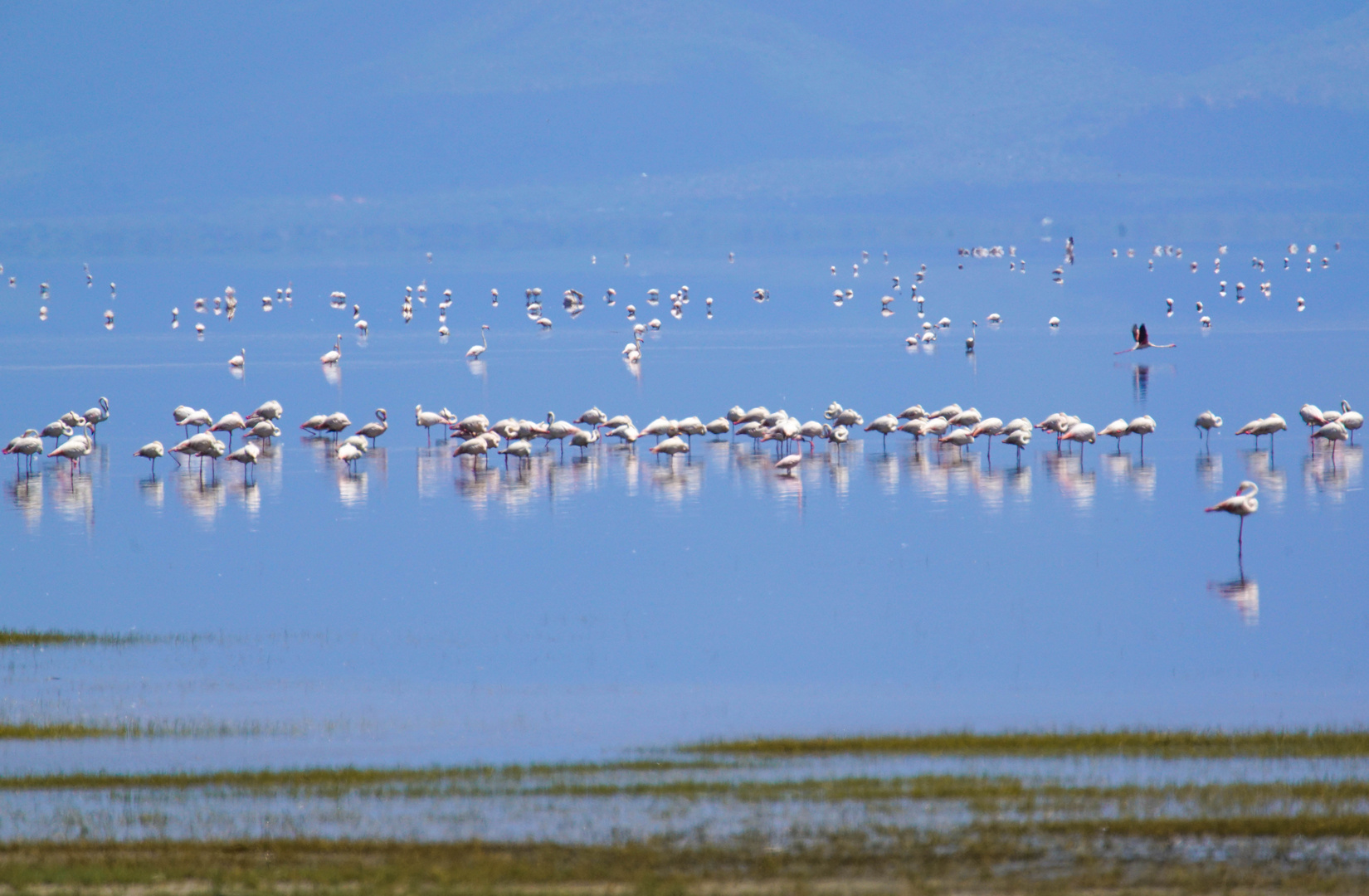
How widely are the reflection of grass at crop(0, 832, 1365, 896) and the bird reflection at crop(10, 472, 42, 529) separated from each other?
1720cm

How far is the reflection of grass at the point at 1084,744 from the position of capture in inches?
564

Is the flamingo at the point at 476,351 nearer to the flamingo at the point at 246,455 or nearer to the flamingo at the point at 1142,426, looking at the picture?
the flamingo at the point at 246,455

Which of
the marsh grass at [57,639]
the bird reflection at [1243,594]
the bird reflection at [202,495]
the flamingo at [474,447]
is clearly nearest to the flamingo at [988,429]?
the flamingo at [474,447]

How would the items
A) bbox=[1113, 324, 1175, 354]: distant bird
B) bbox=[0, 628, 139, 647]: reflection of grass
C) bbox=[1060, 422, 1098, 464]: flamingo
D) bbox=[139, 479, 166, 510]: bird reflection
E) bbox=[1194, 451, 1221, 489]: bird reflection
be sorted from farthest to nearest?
1. bbox=[1113, 324, 1175, 354]: distant bird
2. bbox=[1060, 422, 1098, 464]: flamingo
3. bbox=[1194, 451, 1221, 489]: bird reflection
4. bbox=[139, 479, 166, 510]: bird reflection
5. bbox=[0, 628, 139, 647]: reflection of grass

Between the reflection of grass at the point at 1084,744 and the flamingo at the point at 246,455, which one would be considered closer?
the reflection of grass at the point at 1084,744

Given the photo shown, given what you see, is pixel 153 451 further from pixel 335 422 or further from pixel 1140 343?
pixel 1140 343

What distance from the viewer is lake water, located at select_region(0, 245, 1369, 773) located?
16594 mm

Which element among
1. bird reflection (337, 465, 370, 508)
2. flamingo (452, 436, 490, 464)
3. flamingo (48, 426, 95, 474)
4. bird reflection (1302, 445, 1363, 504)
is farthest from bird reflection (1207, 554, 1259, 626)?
flamingo (48, 426, 95, 474)

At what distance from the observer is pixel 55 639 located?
65.7 ft

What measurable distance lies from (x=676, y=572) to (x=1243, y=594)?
6.61m

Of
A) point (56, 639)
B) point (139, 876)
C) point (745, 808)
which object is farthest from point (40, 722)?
point (745, 808)

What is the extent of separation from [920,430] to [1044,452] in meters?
2.27

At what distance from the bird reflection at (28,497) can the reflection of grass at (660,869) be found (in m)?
17.2

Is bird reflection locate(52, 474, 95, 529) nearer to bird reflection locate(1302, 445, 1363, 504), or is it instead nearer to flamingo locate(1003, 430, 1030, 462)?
flamingo locate(1003, 430, 1030, 462)
